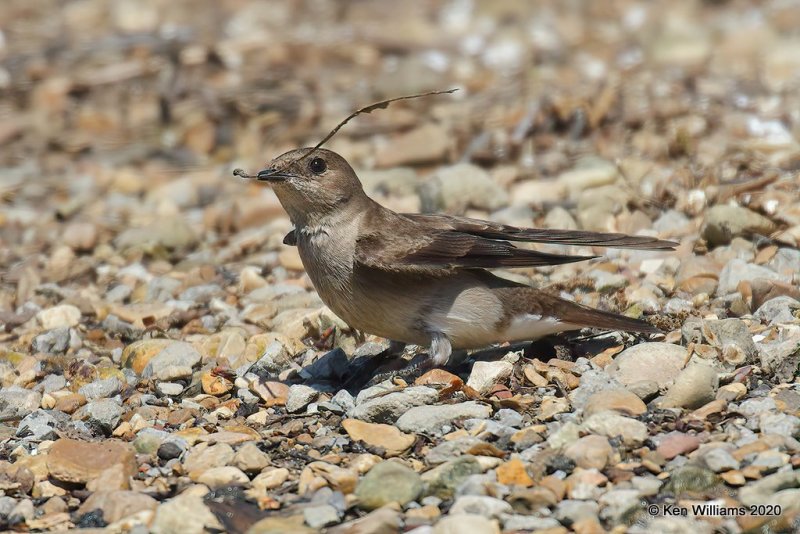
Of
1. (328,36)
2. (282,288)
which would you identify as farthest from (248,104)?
(282,288)

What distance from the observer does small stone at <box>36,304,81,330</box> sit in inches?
315

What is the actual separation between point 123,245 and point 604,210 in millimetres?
3926

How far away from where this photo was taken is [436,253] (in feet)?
21.9

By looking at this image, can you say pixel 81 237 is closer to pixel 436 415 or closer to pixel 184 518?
pixel 436 415

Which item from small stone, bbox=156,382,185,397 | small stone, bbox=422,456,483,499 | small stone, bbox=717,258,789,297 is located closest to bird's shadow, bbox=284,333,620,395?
small stone, bbox=156,382,185,397

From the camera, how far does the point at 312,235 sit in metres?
6.91

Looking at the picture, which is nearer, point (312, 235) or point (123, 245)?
point (312, 235)

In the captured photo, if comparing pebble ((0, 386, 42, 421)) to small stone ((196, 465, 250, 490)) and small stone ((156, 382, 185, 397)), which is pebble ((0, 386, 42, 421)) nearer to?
small stone ((156, 382, 185, 397))

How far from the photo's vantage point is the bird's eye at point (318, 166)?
698 centimetres

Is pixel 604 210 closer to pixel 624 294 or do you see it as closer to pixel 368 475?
pixel 624 294

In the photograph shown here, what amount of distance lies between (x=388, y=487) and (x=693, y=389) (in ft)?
5.34

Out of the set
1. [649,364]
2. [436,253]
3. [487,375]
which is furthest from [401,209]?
[649,364]

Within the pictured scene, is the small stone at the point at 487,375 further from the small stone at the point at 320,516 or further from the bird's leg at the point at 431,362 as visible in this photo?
the small stone at the point at 320,516

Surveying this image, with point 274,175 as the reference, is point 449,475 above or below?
below
